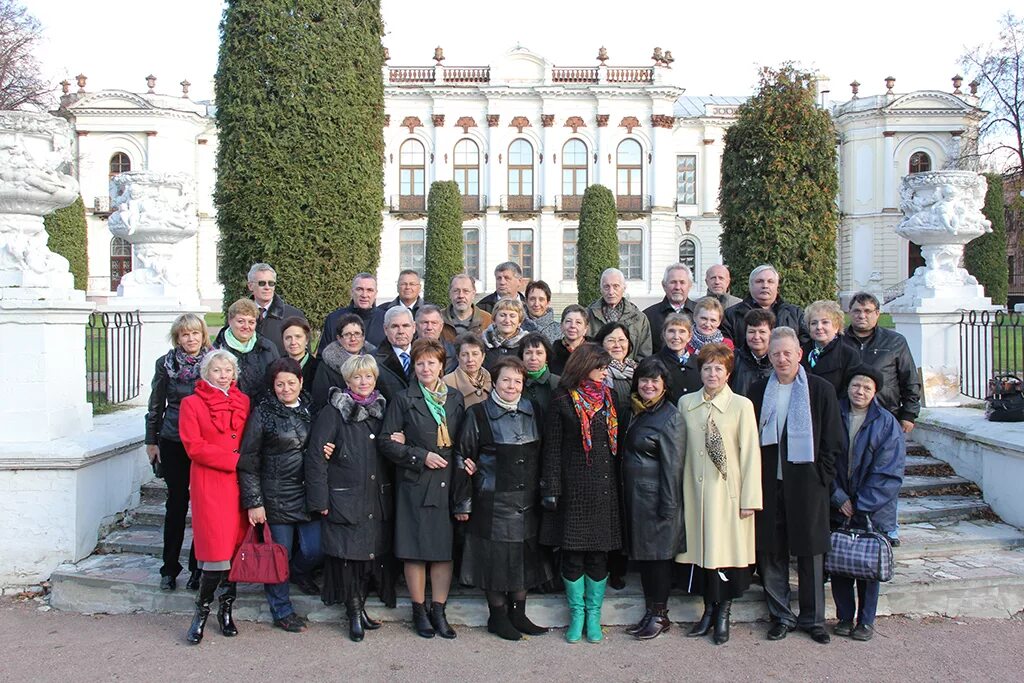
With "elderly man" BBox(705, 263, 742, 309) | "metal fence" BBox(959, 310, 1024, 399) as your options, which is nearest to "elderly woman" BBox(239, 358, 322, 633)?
"elderly man" BBox(705, 263, 742, 309)

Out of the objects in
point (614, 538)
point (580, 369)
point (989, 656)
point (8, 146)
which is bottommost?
point (989, 656)

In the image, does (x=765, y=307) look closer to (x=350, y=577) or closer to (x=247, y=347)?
(x=350, y=577)

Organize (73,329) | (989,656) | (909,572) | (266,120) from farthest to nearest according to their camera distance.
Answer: (266,120)
(73,329)
(909,572)
(989,656)

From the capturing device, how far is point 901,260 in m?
37.4

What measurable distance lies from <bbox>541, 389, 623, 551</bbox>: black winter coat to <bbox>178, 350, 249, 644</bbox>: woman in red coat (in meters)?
1.70

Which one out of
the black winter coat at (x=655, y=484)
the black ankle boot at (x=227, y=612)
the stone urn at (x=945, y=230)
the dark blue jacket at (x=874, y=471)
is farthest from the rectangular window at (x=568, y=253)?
the black ankle boot at (x=227, y=612)

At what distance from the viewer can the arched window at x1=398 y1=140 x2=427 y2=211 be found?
120 ft

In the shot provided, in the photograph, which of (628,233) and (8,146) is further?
(628,233)

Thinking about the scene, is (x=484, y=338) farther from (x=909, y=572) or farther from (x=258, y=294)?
(x=909, y=572)

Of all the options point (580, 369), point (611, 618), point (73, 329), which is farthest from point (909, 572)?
point (73, 329)

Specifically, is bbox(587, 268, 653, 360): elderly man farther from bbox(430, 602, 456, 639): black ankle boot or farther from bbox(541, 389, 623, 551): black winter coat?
bbox(430, 602, 456, 639): black ankle boot

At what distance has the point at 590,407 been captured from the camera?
4477mm

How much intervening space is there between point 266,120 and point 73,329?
335 cm

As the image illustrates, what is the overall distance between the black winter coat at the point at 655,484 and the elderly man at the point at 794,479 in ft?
1.73
